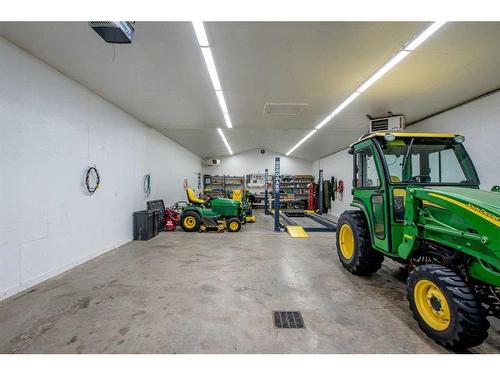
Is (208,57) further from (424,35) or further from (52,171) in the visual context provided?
(52,171)

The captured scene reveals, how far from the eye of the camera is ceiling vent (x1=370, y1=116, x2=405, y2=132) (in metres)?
5.03

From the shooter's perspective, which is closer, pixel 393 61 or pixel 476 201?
pixel 476 201

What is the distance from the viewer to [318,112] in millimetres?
5176

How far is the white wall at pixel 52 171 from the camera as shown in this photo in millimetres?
2629

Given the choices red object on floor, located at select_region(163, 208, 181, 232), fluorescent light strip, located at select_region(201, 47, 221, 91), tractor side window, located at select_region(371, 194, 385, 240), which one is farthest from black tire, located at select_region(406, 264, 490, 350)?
red object on floor, located at select_region(163, 208, 181, 232)

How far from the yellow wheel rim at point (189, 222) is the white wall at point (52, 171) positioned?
1.64 m

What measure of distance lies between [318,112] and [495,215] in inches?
158

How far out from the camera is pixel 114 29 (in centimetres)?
207

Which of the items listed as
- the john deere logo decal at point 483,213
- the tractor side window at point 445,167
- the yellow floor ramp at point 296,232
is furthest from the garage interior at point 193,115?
the tractor side window at point 445,167

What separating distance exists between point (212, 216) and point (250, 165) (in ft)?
23.9

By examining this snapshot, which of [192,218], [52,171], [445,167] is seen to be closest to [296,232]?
[192,218]

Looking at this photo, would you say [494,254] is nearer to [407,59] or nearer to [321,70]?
[407,59]

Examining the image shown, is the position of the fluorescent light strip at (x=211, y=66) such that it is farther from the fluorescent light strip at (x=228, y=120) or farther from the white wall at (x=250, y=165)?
the white wall at (x=250, y=165)

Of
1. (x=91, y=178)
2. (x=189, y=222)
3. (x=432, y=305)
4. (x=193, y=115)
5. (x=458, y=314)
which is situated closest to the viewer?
(x=458, y=314)
